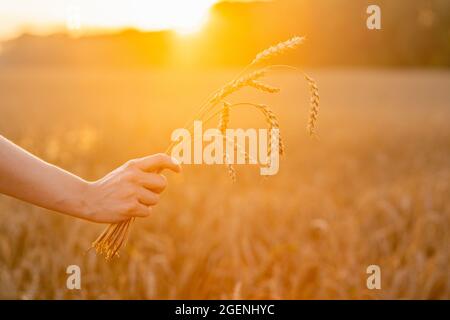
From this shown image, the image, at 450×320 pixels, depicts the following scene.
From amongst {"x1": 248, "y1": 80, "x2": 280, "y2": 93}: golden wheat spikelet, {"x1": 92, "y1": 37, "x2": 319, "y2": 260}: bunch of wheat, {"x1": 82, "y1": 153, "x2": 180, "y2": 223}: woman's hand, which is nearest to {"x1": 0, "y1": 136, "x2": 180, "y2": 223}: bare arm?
{"x1": 82, "y1": 153, "x2": 180, "y2": 223}: woman's hand

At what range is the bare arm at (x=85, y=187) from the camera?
52.7 inches

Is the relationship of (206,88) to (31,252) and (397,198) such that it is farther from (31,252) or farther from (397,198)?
(31,252)

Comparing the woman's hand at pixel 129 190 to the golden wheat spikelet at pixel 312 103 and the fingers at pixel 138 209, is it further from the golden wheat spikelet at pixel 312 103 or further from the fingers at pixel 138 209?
the golden wheat spikelet at pixel 312 103

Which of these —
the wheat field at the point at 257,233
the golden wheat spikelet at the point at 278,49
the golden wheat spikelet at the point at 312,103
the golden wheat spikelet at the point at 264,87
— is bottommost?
the wheat field at the point at 257,233

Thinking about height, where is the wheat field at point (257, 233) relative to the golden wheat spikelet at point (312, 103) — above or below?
below

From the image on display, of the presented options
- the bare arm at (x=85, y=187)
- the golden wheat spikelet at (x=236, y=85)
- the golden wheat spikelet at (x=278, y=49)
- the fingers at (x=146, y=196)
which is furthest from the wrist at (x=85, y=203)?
the golden wheat spikelet at (x=278, y=49)

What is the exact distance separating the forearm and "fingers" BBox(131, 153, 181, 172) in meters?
0.17

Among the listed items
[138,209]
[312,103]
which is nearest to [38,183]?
[138,209]

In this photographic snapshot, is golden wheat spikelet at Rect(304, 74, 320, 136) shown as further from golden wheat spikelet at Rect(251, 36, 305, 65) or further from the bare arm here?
the bare arm

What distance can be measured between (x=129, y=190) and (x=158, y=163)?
10 centimetres

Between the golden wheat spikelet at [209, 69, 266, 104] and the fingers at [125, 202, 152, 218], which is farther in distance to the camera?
the fingers at [125, 202, 152, 218]

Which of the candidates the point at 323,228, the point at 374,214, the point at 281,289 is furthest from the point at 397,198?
the point at 281,289

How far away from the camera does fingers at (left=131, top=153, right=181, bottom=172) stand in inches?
51.5

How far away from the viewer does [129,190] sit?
1.35m
